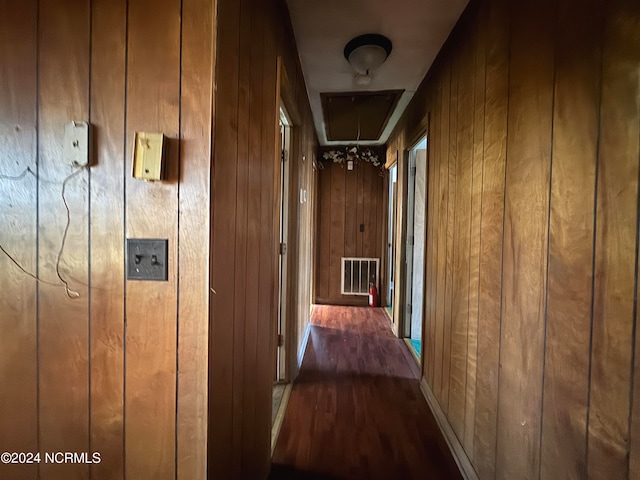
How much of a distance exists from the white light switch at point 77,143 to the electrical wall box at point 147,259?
0.27 m

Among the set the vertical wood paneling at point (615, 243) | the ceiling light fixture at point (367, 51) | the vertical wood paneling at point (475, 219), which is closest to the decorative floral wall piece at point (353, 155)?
the ceiling light fixture at point (367, 51)

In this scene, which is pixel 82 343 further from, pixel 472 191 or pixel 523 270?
pixel 472 191

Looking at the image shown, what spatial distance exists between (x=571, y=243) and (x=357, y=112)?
263 cm

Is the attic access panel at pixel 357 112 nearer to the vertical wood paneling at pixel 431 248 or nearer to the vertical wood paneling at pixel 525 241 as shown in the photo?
the vertical wood paneling at pixel 431 248

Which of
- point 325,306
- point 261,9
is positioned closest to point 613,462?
point 261,9

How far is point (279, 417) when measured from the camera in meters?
1.97

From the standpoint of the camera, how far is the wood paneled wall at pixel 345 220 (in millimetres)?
4668

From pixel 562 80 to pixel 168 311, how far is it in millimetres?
1377

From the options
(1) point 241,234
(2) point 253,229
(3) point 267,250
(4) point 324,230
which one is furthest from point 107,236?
(4) point 324,230

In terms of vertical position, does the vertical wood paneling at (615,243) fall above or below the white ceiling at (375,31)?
below

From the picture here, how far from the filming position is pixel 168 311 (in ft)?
2.77

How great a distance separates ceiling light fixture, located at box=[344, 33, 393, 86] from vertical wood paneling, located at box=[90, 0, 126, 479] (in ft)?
4.82

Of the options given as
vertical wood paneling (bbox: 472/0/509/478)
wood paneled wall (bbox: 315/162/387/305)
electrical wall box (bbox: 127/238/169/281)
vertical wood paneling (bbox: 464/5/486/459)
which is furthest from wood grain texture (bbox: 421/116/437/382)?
wood paneled wall (bbox: 315/162/387/305)

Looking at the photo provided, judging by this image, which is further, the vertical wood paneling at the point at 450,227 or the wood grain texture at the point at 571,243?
the vertical wood paneling at the point at 450,227
